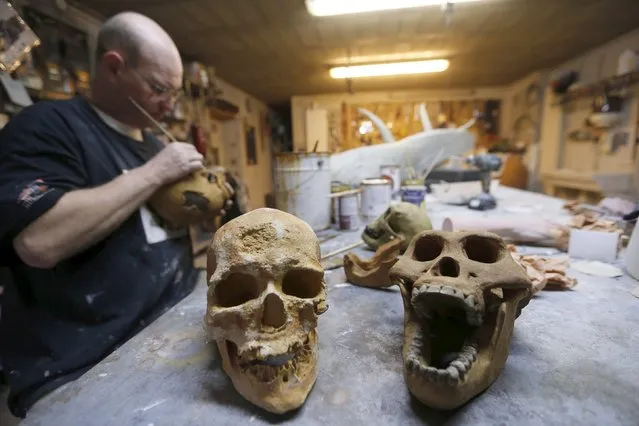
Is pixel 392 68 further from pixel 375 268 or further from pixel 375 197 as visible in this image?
pixel 375 268

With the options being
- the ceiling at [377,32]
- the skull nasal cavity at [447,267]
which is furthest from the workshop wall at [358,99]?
the skull nasal cavity at [447,267]

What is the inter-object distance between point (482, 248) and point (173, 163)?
0.98 m

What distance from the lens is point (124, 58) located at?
4.02 ft

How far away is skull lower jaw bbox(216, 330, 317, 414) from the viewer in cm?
54

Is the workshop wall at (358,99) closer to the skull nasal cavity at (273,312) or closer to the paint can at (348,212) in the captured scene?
the paint can at (348,212)

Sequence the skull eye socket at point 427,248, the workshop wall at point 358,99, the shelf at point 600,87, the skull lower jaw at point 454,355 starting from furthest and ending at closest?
1. the workshop wall at point 358,99
2. the shelf at point 600,87
3. the skull eye socket at point 427,248
4. the skull lower jaw at point 454,355

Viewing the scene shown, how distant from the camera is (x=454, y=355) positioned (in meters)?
0.59

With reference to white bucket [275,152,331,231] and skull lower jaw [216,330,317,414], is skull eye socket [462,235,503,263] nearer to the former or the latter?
skull lower jaw [216,330,317,414]

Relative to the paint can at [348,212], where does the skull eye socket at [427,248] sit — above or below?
above

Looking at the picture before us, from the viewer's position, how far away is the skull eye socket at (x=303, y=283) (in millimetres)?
665

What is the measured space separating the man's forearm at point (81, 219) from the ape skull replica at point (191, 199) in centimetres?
7

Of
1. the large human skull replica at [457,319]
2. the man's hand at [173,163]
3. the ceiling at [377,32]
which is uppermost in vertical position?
the ceiling at [377,32]

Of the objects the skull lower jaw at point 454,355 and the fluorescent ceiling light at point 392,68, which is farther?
the fluorescent ceiling light at point 392,68

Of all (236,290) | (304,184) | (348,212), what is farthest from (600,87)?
(236,290)
